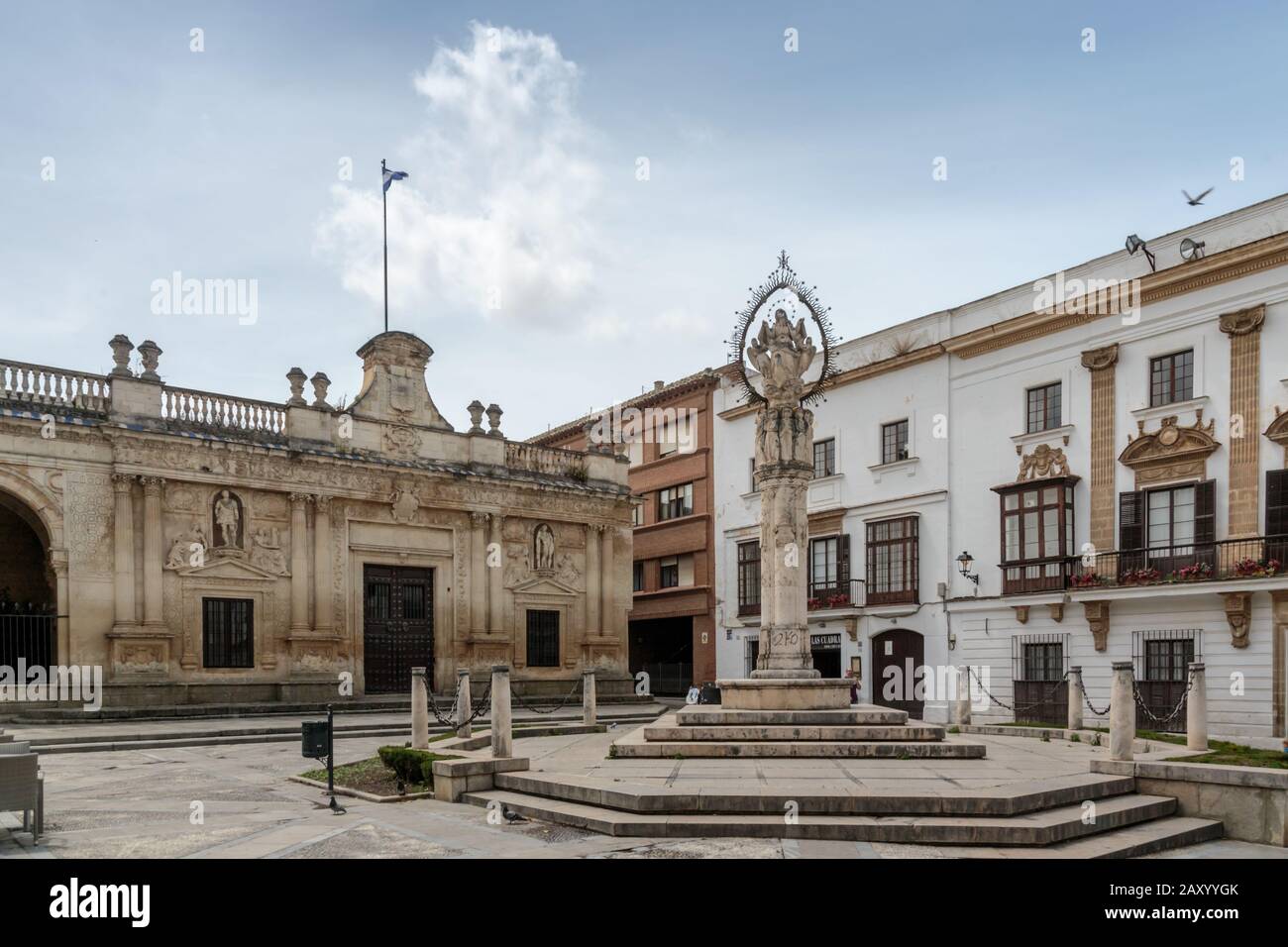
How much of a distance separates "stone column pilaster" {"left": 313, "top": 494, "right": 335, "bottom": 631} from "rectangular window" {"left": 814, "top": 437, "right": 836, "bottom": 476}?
15.3 m

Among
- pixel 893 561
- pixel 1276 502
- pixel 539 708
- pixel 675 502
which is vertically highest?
pixel 1276 502

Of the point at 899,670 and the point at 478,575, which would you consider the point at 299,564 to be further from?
the point at 899,670

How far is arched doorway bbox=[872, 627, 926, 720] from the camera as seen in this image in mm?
30656

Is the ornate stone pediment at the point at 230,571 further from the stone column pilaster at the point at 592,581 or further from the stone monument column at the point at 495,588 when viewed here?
the stone column pilaster at the point at 592,581

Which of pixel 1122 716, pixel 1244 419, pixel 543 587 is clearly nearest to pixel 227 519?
pixel 543 587

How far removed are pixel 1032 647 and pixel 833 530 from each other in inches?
304

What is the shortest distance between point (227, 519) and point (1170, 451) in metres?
23.6

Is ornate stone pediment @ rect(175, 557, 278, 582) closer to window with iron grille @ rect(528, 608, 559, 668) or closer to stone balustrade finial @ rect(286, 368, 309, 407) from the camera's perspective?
stone balustrade finial @ rect(286, 368, 309, 407)

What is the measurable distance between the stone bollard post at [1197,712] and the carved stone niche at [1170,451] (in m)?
10.7

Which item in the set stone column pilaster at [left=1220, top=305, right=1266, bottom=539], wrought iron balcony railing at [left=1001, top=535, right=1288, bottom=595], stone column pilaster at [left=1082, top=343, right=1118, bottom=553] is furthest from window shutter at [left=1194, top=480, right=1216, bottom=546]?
stone column pilaster at [left=1082, top=343, right=1118, bottom=553]

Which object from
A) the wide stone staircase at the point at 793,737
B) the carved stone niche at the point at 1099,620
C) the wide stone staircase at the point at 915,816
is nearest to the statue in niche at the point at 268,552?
the wide stone staircase at the point at 793,737

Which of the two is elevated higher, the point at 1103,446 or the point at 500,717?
the point at 1103,446

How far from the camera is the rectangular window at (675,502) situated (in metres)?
40.7

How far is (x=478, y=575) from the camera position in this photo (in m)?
32.7
